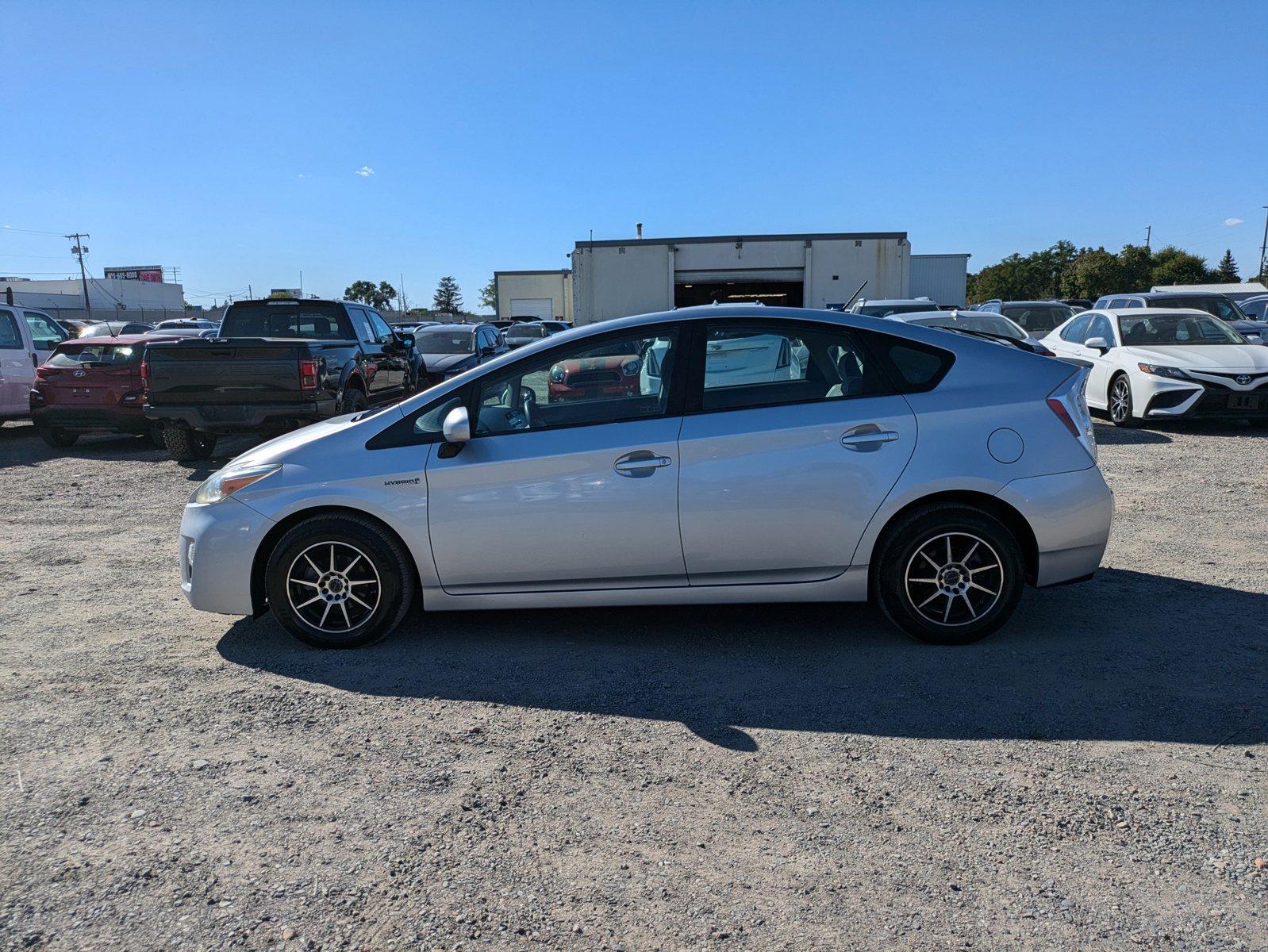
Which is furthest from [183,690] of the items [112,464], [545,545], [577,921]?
[112,464]

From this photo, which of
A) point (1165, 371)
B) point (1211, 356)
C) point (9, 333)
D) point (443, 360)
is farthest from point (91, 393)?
point (1211, 356)

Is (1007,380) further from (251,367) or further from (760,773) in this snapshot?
(251,367)

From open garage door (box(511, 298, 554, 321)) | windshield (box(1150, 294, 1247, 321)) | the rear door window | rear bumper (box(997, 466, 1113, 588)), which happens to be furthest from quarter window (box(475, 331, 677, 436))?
open garage door (box(511, 298, 554, 321))

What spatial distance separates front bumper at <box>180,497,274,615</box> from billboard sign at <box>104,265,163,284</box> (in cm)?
13212

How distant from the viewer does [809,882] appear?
2.82 metres

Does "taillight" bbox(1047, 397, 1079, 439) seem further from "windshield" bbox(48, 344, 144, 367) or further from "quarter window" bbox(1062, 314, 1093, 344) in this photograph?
"windshield" bbox(48, 344, 144, 367)

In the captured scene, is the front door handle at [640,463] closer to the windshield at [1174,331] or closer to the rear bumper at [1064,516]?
the rear bumper at [1064,516]

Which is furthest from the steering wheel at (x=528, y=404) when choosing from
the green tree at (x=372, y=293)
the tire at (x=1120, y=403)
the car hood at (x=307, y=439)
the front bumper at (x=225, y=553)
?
the green tree at (x=372, y=293)

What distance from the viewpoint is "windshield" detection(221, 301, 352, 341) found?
12.3 m

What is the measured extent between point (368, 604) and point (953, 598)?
2.85 m

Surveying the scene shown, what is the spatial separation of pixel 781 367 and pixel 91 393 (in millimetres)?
11177

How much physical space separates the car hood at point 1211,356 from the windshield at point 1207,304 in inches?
123

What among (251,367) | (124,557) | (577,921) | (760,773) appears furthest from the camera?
(251,367)

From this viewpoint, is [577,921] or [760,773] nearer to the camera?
[577,921]
